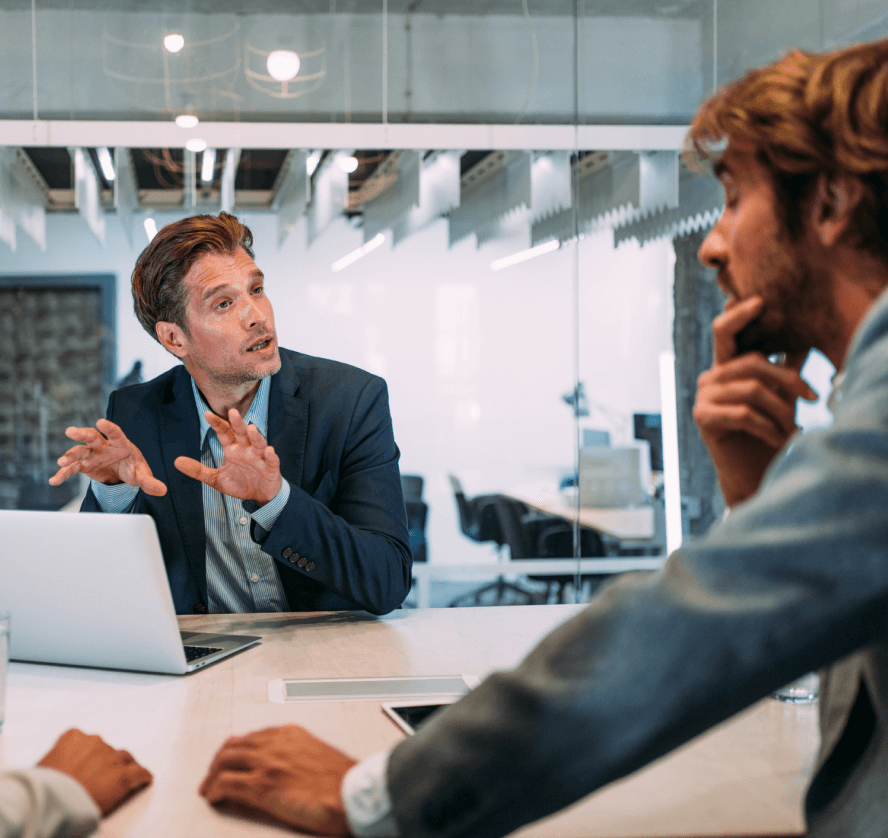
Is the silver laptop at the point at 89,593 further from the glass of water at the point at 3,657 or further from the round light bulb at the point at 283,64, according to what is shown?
the round light bulb at the point at 283,64

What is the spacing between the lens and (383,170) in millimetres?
4605

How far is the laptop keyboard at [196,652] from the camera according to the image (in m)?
1.43

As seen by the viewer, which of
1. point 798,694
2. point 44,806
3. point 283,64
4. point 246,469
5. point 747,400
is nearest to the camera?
point 44,806

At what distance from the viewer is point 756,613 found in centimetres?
60

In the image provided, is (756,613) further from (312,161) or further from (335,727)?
(312,161)

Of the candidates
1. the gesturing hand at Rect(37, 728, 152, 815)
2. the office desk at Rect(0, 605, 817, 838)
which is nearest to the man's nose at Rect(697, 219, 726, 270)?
the office desk at Rect(0, 605, 817, 838)

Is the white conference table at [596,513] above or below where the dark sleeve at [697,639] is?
below

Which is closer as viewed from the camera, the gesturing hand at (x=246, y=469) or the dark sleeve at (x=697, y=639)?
the dark sleeve at (x=697, y=639)

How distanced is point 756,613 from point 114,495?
1.56 meters

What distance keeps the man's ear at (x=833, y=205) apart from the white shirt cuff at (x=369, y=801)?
63 cm

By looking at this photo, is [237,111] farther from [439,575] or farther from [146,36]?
[439,575]

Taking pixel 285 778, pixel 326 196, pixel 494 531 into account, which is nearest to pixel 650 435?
pixel 494 531

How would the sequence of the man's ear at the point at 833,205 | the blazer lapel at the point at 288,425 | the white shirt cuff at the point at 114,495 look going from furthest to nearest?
the blazer lapel at the point at 288,425
the white shirt cuff at the point at 114,495
the man's ear at the point at 833,205

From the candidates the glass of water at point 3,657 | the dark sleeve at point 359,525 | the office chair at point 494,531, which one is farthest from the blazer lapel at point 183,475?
the office chair at point 494,531
